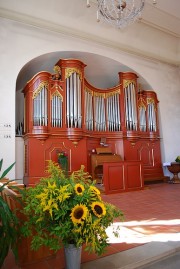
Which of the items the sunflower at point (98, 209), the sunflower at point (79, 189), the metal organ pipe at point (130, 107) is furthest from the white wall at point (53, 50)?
the sunflower at point (98, 209)

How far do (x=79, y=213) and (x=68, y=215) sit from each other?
102mm

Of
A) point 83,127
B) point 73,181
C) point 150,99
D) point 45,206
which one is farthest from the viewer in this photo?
point 150,99

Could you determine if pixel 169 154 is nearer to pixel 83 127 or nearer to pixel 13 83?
pixel 83 127

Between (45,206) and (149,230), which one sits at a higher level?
(45,206)

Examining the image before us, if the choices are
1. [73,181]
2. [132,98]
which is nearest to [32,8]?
[132,98]

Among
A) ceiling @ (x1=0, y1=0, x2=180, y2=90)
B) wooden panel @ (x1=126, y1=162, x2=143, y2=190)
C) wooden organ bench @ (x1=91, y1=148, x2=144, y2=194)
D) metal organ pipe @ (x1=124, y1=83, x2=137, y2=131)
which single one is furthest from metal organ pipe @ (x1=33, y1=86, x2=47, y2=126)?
metal organ pipe @ (x1=124, y1=83, x2=137, y2=131)

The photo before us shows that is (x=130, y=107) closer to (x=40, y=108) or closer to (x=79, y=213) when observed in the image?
(x=40, y=108)

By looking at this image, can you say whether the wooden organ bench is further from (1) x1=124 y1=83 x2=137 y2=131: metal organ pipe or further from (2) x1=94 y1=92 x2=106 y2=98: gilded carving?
(2) x1=94 y1=92 x2=106 y2=98: gilded carving

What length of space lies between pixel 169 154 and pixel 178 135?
38.7 inches

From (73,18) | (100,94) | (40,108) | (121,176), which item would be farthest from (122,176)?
(73,18)

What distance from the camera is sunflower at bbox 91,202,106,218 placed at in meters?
1.56

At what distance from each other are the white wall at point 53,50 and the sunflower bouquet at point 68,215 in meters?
4.28

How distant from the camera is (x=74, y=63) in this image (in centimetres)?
659

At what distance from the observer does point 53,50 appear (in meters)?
6.63
